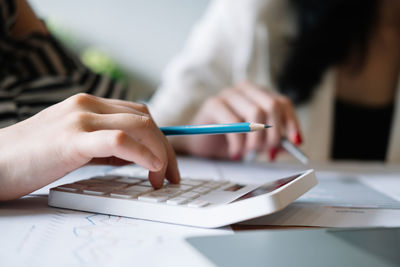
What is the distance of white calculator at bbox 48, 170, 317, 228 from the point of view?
0.27 meters

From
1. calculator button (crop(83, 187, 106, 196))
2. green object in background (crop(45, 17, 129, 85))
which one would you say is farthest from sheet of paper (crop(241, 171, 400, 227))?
green object in background (crop(45, 17, 129, 85))

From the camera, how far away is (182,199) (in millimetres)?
307

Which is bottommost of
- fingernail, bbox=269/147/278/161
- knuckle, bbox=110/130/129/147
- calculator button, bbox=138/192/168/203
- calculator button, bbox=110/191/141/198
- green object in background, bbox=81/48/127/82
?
fingernail, bbox=269/147/278/161

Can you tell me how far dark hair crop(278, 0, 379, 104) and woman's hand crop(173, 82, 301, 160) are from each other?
0.35 metres

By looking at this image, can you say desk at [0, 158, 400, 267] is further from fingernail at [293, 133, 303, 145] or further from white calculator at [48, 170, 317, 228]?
fingernail at [293, 133, 303, 145]

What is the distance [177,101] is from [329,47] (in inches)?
18.0

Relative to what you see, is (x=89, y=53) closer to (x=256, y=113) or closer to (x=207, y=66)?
(x=207, y=66)

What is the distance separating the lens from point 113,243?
0.25m

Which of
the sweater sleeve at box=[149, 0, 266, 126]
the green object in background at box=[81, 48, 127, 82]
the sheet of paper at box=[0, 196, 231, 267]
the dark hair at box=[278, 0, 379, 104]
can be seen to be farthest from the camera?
the green object in background at box=[81, 48, 127, 82]

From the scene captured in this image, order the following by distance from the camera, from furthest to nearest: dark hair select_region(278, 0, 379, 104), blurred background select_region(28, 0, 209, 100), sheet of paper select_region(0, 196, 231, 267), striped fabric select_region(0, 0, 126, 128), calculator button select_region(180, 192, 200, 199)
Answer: blurred background select_region(28, 0, 209, 100) → dark hair select_region(278, 0, 379, 104) → striped fabric select_region(0, 0, 126, 128) → calculator button select_region(180, 192, 200, 199) → sheet of paper select_region(0, 196, 231, 267)

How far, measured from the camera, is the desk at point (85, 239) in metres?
0.22

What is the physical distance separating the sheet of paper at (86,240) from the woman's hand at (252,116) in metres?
0.34

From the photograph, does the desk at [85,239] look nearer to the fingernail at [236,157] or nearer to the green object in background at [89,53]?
the fingernail at [236,157]

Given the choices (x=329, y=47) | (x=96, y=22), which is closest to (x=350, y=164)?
(x=329, y=47)
